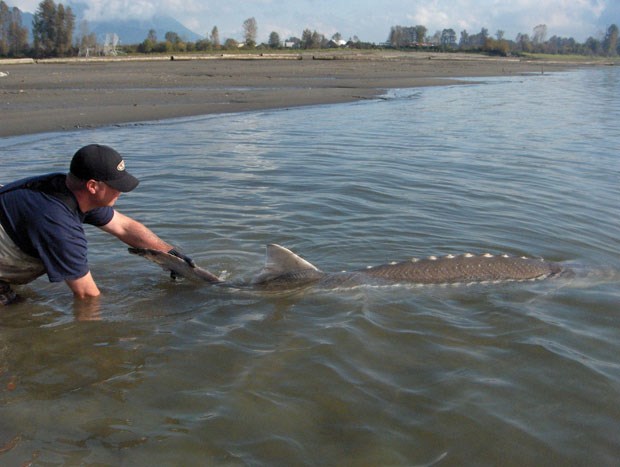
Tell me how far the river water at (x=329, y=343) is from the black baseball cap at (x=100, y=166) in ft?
3.07

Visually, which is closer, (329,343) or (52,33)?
(329,343)

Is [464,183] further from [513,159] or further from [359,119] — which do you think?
[359,119]

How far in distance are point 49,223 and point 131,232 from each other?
102 centimetres

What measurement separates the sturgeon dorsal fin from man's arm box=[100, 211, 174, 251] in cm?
78

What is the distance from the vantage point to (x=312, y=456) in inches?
99.1

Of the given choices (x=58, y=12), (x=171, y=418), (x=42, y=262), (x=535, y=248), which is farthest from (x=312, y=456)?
(x=58, y=12)

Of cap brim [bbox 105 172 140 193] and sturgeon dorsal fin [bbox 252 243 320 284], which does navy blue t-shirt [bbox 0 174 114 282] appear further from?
sturgeon dorsal fin [bbox 252 243 320 284]

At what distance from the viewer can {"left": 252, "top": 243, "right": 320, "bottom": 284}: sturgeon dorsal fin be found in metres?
4.21

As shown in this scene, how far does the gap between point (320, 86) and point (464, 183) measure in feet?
56.1

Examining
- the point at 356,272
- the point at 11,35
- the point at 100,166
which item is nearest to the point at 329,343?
the point at 356,272

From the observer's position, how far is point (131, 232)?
4430mm

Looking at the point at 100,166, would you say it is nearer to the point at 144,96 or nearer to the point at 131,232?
the point at 131,232

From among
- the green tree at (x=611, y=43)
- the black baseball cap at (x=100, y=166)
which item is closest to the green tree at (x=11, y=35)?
the black baseball cap at (x=100, y=166)

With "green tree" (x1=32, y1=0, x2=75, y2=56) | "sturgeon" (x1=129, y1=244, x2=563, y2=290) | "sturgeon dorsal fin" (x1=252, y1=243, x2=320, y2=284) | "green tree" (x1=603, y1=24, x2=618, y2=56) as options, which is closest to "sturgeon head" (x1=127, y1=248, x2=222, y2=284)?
"sturgeon" (x1=129, y1=244, x2=563, y2=290)
